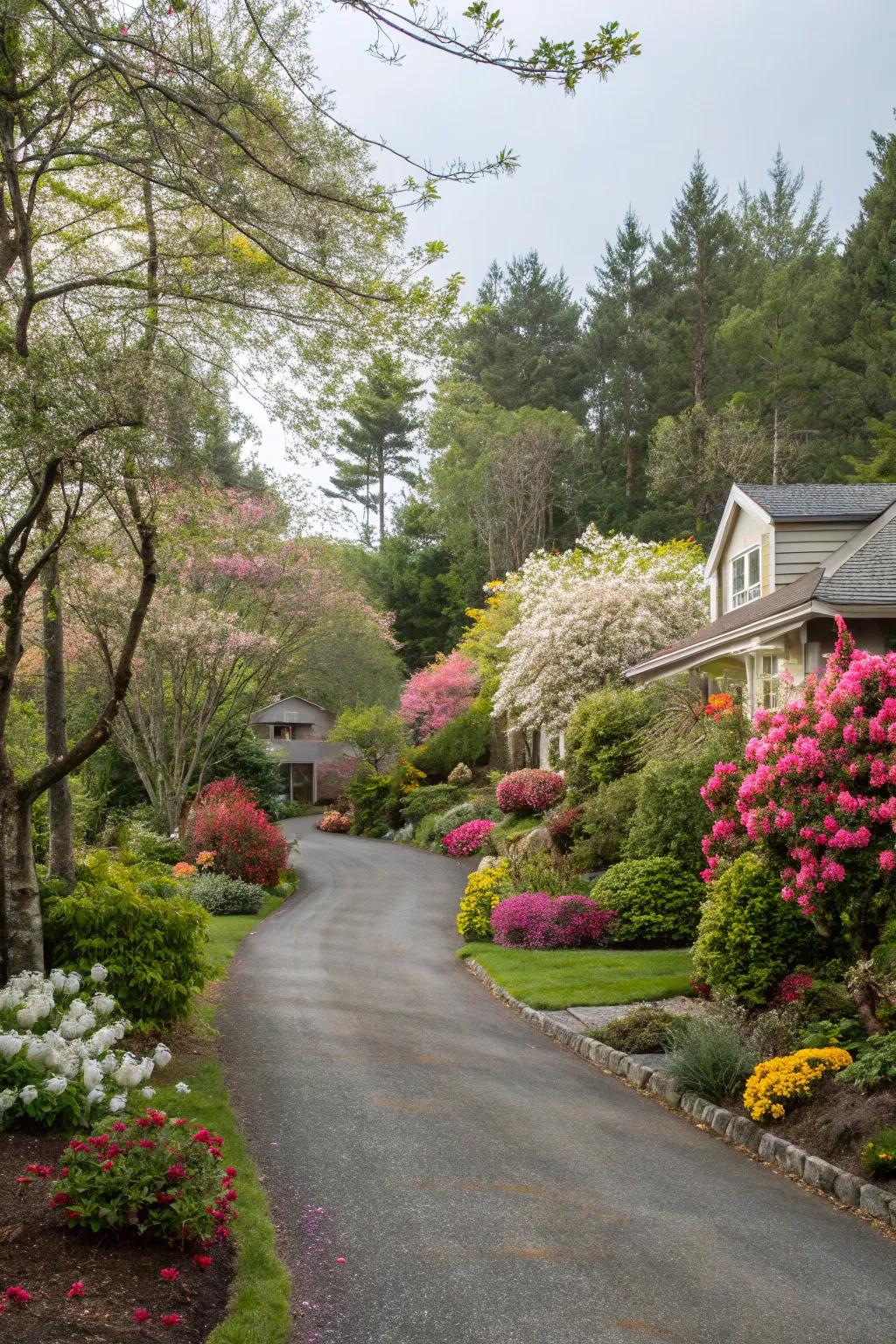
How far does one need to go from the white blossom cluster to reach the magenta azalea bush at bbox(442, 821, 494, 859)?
18.0 m

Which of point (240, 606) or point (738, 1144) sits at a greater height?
point (240, 606)

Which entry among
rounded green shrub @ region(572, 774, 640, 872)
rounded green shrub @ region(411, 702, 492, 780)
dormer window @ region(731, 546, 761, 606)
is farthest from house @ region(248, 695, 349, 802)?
rounded green shrub @ region(572, 774, 640, 872)

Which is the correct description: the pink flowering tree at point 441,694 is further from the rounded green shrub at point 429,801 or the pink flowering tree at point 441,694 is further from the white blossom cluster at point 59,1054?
the white blossom cluster at point 59,1054

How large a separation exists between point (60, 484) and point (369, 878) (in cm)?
1598

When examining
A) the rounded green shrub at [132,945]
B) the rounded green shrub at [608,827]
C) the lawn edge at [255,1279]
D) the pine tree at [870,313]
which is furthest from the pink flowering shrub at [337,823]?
the lawn edge at [255,1279]

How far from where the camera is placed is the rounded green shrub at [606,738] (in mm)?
19906

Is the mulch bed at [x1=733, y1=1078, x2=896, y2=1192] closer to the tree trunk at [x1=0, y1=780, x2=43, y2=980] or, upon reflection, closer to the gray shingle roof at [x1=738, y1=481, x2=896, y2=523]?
the tree trunk at [x1=0, y1=780, x2=43, y2=980]

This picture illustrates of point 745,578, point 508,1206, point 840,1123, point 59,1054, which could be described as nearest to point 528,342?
point 745,578

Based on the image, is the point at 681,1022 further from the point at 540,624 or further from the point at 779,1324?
the point at 540,624

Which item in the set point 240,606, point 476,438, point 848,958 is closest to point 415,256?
point 848,958

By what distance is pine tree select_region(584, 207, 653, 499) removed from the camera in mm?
45625

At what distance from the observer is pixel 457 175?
241 inches

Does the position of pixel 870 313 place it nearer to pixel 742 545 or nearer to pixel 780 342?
pixel 780 342

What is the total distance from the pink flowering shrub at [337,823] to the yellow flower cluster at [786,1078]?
91.0 feet
